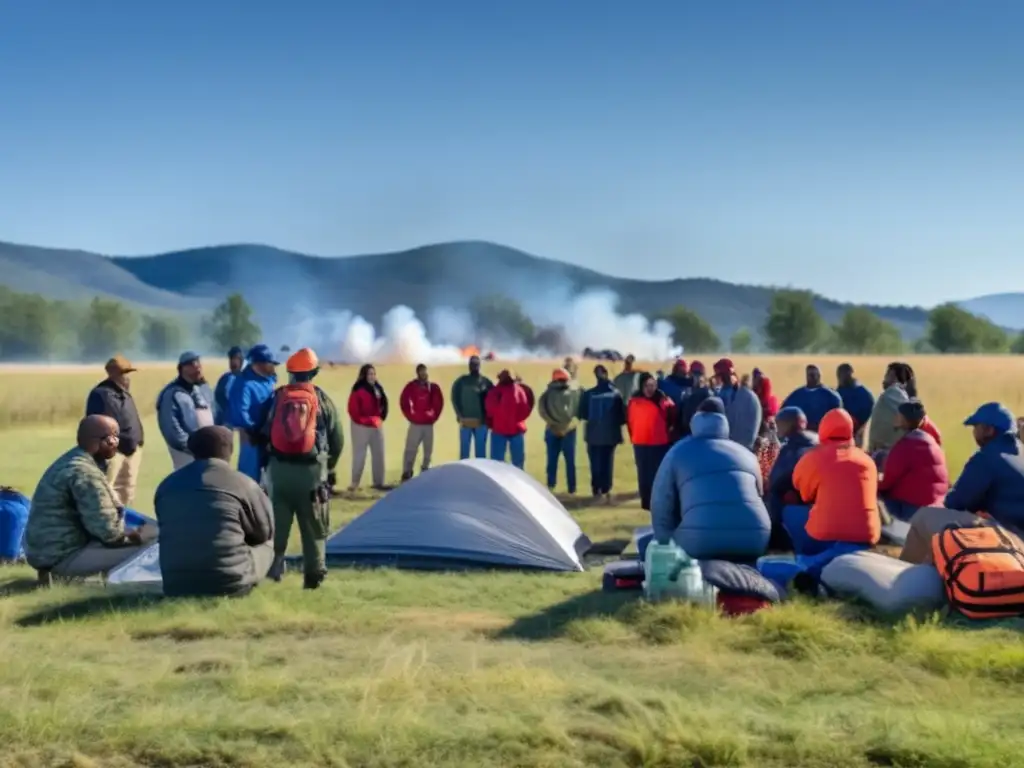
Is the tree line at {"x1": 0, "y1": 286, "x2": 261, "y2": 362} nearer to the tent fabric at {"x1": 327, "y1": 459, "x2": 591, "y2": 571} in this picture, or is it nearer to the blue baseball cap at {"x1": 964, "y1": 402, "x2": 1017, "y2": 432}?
the tent fabric at {"x1": 327, "y1": 459, "x2": 591, "y2": 571}

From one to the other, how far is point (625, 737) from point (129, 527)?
625cm

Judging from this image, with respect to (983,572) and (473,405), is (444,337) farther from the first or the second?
(983,572)

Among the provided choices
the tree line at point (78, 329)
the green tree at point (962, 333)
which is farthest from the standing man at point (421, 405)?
the tree line at point (78, 329)

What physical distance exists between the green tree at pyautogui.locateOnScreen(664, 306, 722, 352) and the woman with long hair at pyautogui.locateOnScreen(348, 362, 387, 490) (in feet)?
458

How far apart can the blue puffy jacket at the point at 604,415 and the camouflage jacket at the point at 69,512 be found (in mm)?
7300

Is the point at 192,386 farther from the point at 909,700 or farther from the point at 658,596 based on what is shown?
the point at 909,700

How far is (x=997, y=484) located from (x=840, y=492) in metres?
1.24

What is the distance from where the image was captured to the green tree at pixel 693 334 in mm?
153500

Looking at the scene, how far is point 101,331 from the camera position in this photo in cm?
15612

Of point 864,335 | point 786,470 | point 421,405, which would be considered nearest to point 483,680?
point 786,470

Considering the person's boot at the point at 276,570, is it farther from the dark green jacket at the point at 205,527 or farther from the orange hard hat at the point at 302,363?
the orange hard hat at the point at 302,363

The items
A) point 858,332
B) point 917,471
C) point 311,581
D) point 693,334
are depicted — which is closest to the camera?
point 311,581

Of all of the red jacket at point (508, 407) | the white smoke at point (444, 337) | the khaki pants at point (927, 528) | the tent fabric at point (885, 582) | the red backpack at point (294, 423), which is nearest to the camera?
the tent fabric at point (885, 582)

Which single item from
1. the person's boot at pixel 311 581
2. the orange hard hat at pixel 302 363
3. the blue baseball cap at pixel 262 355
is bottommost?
the person's boot at pixel 311 581
